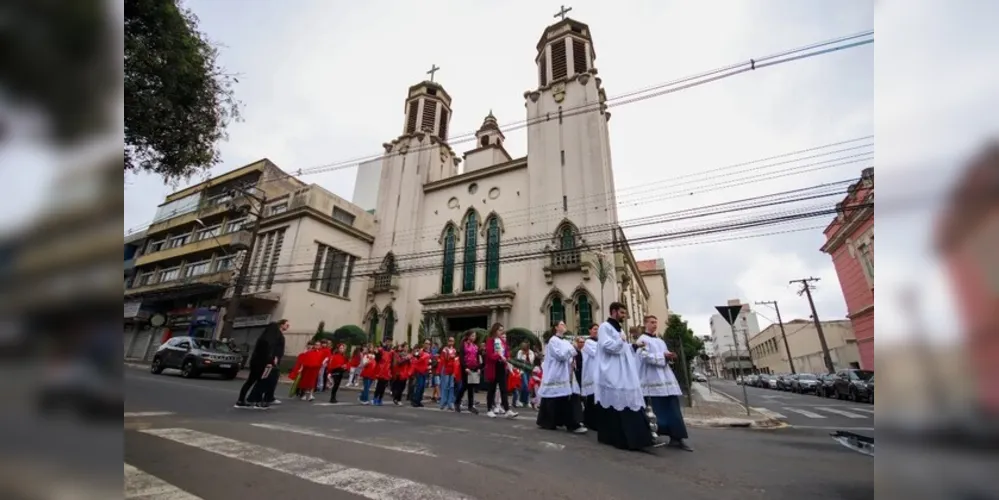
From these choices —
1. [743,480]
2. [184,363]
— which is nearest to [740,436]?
→ [743,480]

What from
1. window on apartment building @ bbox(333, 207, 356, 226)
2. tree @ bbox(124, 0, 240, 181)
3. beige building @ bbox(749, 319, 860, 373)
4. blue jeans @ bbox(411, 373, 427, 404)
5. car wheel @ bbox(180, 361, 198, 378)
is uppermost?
window on apartment building @ bbox(333, 207, 356, 226)

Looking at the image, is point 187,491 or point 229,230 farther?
point 229,230

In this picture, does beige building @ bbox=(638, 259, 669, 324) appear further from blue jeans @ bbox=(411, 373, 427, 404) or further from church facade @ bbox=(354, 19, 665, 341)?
blue jeans @ bbox=(411, 373, 427, 404)

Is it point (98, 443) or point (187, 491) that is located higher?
point (98, 443)

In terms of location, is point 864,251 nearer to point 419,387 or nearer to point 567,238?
point 419,387

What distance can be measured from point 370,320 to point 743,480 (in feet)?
74.1

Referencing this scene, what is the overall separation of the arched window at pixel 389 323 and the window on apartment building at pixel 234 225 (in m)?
11.2

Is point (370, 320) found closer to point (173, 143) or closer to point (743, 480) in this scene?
point (173, 143)

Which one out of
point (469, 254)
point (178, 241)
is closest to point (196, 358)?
point (469, 254)

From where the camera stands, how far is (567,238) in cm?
1948

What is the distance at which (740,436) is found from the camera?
6516 mm

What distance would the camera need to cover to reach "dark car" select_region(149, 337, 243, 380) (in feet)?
46.2

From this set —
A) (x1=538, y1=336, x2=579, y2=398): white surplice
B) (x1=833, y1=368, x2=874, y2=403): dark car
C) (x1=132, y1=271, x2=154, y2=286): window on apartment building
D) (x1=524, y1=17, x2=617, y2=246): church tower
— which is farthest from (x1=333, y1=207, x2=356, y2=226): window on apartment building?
(x1=833, y1=368, x2=874, y2=403): dark car

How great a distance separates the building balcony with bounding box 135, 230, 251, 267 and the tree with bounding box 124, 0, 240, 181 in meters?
20.9
